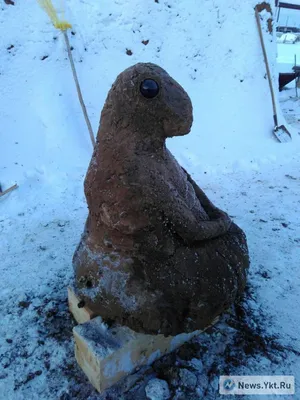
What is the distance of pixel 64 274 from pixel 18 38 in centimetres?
322

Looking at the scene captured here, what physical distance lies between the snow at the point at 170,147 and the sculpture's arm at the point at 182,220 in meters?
0.70

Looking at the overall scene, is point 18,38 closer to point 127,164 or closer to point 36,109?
point 36,109

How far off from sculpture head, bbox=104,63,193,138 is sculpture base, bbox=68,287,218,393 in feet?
3.11

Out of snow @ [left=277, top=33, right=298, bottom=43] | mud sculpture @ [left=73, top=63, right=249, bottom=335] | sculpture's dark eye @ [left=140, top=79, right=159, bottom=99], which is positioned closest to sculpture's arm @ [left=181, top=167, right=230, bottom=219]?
mud sculpture @ [left=73, top=63, right=249, bottom=335]

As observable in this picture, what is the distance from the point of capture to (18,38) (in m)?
4.20

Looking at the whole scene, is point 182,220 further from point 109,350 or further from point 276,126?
point 276,126

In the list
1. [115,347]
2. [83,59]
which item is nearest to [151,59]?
[83,59]

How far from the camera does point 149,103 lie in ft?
4.65

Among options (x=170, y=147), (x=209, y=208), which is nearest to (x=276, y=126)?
(x=170, y=147)

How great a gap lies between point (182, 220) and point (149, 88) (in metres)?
0.57

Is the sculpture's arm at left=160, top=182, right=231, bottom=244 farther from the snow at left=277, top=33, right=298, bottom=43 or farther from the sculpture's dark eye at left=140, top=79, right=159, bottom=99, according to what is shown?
the snow at left=277, top=33, right=298, bottom=43

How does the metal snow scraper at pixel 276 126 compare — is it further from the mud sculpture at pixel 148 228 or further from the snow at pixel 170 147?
the mud sculpture at pixel 148 228

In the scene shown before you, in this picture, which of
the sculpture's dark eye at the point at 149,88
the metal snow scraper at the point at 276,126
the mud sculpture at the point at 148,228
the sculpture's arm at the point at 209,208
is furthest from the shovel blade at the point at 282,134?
the sculpture's dark eye at the point at 149,88

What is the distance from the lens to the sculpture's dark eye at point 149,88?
1390 millimetres
